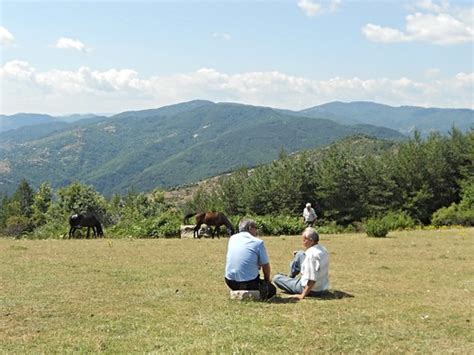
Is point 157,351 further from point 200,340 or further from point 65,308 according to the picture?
point 65,308

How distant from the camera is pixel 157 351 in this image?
7098 millimetres

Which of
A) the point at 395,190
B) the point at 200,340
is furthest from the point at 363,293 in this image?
the point at 395,190

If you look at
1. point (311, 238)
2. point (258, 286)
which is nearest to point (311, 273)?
point (311, 238)

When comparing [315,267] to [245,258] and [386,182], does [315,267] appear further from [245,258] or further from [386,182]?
[386,182]

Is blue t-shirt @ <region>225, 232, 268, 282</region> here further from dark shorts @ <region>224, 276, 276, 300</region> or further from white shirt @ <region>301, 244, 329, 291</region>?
white shirt @ <region>301, 244, 329, 291</region>

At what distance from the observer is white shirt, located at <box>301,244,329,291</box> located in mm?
10930

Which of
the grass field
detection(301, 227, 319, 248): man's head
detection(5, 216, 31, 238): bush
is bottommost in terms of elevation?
detection(5, 216, 31, 238): bush

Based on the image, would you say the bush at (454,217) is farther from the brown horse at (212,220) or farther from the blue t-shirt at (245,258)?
the blue t-shirt at (245,258)

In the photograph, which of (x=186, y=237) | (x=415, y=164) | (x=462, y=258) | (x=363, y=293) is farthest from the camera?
(x=415, y=164)

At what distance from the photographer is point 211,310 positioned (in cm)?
973

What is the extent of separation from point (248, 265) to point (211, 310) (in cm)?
139

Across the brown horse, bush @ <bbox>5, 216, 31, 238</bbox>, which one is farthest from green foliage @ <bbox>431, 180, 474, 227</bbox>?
bush @ <bbox>5, 216, 31, 238</bbox>

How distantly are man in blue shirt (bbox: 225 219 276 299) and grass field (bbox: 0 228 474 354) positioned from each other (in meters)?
0.41

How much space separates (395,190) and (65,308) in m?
55.3
